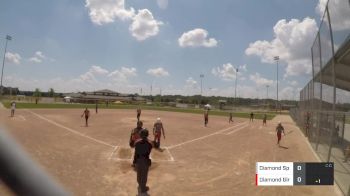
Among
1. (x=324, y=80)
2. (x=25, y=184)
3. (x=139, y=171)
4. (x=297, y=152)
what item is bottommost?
(x=297, y=152)

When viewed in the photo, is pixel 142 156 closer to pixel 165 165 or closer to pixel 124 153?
pixel 165 165

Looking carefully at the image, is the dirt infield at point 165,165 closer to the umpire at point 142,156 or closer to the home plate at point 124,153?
the home plate at point 124,153

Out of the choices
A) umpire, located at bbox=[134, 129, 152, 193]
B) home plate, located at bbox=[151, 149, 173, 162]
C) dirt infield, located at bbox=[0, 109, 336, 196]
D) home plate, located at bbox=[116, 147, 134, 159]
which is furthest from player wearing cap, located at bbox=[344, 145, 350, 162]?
home plate, located at bbox=[116, 147, 134, 159]

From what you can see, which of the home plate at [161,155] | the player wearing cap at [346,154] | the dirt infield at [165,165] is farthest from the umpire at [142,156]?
the player wearing cap at [346,154]

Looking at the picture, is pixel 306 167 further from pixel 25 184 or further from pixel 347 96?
pixel 25 184

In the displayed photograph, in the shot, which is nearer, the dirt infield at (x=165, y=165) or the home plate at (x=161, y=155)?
the dirt infield at (x=165, y=165)

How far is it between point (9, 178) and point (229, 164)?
12.3m

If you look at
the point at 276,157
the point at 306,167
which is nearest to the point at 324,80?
the point at 276,157

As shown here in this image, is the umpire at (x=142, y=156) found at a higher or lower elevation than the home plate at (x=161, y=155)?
higher

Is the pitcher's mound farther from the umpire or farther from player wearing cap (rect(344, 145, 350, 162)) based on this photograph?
player wearing cap (rect(344, 145, 350, 162))

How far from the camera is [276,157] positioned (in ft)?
51.7

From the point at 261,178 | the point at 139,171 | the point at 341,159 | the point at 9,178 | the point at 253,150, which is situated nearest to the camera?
the point at 9,178

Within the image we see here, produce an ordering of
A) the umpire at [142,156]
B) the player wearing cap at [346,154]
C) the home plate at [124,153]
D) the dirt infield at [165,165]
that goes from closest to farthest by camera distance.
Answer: the umpire at [142,156] → the dirt infield at [165,165] → the player wearing cap at [346,154] → the home plate at [124,153]

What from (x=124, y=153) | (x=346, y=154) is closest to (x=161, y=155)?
(x=124, y=153)
